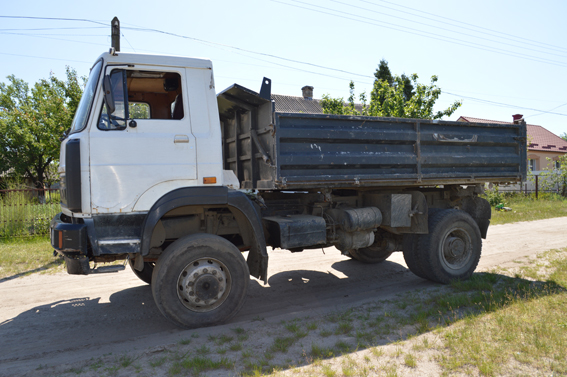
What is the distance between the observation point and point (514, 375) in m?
3.19

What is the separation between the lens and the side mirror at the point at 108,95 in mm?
4004

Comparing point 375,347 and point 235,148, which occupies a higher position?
point 235,148

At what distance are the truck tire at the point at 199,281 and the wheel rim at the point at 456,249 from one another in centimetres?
341

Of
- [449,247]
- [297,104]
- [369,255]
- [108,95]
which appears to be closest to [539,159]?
[297,104]

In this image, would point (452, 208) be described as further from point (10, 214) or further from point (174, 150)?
point (10, 214)

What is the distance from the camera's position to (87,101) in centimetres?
431

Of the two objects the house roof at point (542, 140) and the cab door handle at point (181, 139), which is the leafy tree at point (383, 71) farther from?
the cab door handle at point (181, 139)

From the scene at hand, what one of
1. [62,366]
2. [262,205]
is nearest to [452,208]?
[262,205]

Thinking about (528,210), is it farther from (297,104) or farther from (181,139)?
(297,104)

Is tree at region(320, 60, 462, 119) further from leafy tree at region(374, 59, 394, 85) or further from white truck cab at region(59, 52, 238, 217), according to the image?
white truck cab at region(59, 52, 238, 217)

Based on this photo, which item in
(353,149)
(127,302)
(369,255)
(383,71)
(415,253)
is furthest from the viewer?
(383,71)

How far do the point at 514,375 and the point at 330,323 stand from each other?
1.87m

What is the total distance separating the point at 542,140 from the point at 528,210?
23.1 m

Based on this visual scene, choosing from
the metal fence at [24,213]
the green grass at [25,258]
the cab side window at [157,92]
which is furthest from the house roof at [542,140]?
the cab side window at [157,92]
